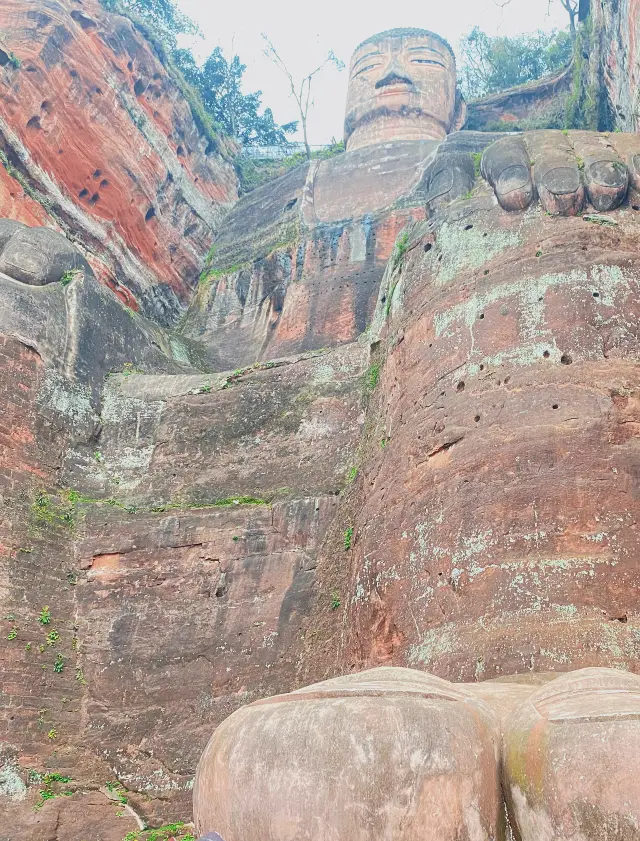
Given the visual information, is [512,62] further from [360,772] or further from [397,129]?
[360,772]

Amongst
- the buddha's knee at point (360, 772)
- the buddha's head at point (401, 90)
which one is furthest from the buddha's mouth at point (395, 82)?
the buddha's knee at point (360, 772)

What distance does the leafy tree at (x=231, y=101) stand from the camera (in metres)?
29.1

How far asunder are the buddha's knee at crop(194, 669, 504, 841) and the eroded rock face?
45.2 ft

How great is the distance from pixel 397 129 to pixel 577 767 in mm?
22524

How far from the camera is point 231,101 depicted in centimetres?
2995

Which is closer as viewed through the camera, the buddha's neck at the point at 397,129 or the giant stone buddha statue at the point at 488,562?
the giant stone buddha statue at the point at 488,562

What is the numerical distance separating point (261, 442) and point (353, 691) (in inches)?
288

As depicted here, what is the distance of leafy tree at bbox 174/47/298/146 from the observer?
29.1 metres

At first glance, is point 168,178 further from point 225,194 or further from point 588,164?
point 588,164

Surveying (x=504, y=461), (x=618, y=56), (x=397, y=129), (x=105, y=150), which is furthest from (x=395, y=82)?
(x=504, y=461)

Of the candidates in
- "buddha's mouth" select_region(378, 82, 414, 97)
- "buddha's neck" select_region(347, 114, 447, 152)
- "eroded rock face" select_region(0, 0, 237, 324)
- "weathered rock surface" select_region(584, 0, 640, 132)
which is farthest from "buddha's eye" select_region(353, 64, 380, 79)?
"weathered rock surface" select_region(584, 0, 640, 132)

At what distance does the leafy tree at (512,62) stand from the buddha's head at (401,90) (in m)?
5.68

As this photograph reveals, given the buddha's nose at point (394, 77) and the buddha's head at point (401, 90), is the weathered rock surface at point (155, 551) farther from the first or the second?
the buddha's nose at point (394, 77)

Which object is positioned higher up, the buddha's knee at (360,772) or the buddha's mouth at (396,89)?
the buddha's mouth at (396,89)
